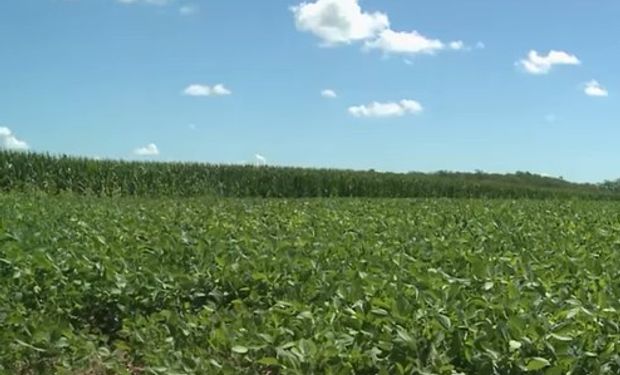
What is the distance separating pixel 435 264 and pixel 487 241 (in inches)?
62.4

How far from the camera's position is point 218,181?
1272 inches

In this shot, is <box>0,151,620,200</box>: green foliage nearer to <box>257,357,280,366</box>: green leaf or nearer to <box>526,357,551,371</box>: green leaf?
<box>257,357,280,366</box>: green leaf

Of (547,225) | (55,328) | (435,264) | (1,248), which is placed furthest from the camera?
(547,225)

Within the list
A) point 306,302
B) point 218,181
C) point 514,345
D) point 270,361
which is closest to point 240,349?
point 270,361

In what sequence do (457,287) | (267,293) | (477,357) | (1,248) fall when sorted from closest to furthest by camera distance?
(477,357) < (457,287) < (267,293) < (1,248)

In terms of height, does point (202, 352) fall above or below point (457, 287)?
below

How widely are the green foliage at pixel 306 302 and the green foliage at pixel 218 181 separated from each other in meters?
20.8

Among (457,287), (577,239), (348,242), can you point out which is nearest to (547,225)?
(577,239)

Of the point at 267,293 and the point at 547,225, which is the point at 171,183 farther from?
the point at 267,293

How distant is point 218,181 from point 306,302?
28683 millimetres

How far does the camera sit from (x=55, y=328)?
12.6ft

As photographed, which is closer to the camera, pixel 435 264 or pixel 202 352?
pixel 202 352

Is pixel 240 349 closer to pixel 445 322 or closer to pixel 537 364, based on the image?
pixel 445 322

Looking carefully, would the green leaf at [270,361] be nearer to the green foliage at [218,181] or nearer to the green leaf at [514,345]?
the green leaf at [514,345]
